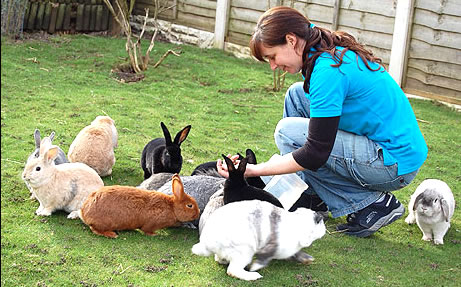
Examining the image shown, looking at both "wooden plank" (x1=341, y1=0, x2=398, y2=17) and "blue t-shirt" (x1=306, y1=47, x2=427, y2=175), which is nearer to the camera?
"blue t-shirt" (x1=306, y1=47, x2=427, y2=175)

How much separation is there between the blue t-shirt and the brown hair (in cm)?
4

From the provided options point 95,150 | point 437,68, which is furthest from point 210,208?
point 437,68

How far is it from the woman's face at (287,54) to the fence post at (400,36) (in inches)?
207

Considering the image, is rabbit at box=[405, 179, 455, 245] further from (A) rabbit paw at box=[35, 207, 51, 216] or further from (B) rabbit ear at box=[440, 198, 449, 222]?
(A) rabbit paw at box=[35, 207, 51, 216]

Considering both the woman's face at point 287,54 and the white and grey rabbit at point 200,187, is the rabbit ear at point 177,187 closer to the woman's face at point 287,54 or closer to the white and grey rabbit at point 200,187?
the white and grey rabbit at point 200,187

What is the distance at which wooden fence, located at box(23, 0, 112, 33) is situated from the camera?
10.3 meters

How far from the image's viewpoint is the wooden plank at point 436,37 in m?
7.38

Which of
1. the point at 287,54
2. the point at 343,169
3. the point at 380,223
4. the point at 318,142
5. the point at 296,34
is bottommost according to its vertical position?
the point at 380,223

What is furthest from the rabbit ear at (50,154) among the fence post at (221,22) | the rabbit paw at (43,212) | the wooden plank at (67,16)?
the wooden plank at (67,16)

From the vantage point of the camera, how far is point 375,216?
352 cm

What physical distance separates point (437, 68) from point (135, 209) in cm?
559

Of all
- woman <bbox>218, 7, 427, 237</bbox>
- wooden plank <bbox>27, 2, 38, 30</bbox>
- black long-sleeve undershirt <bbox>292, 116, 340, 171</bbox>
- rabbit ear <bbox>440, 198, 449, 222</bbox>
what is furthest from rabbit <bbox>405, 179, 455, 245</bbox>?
wooden plank <bbox>27, 2, 38, 30</bbox>

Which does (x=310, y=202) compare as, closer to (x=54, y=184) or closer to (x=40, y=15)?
(x=54, y=184)

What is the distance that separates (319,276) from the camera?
2977mm
